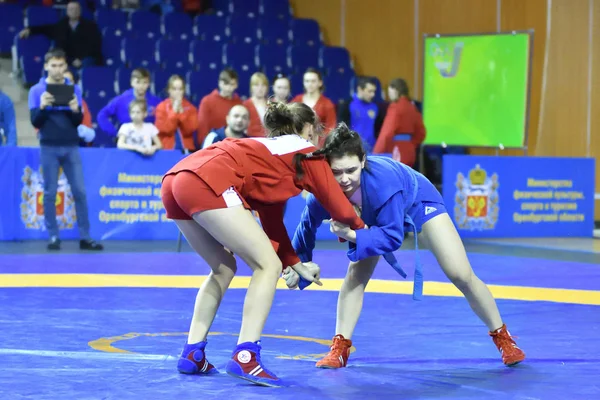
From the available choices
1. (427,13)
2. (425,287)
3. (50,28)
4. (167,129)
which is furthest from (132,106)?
(427,13)

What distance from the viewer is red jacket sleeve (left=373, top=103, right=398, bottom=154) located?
34.9 ft

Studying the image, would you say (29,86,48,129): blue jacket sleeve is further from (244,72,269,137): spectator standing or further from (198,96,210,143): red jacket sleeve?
(244,72,269,137): spectator standing

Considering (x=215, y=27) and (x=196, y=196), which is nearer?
(x=196, y=196)

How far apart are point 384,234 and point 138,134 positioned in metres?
5.95

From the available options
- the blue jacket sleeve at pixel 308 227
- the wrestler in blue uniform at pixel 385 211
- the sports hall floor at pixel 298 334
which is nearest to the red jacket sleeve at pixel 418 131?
the sports hall floor at pixel 298 334

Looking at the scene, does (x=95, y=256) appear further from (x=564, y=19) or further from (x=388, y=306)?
(x=564, y=19)

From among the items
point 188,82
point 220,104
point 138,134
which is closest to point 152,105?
point 138,134

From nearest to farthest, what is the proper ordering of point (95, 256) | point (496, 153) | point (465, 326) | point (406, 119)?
point (465, 326)
point (95, 256)
point (406, 119)
point (496, 153)

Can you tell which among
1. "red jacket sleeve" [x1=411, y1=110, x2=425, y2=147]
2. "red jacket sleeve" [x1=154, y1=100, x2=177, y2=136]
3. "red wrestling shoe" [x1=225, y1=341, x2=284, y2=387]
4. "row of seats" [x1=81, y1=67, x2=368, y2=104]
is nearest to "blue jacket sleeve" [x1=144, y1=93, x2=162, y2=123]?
"red jacket sleeve" [x1=154, y1=100, x2=177, y2=136]

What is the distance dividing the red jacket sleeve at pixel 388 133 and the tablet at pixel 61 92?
3.39 m

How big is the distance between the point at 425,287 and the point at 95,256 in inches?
120

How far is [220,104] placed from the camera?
382 inches

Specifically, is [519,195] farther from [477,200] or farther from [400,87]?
[400,87]

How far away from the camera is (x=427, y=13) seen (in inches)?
563
